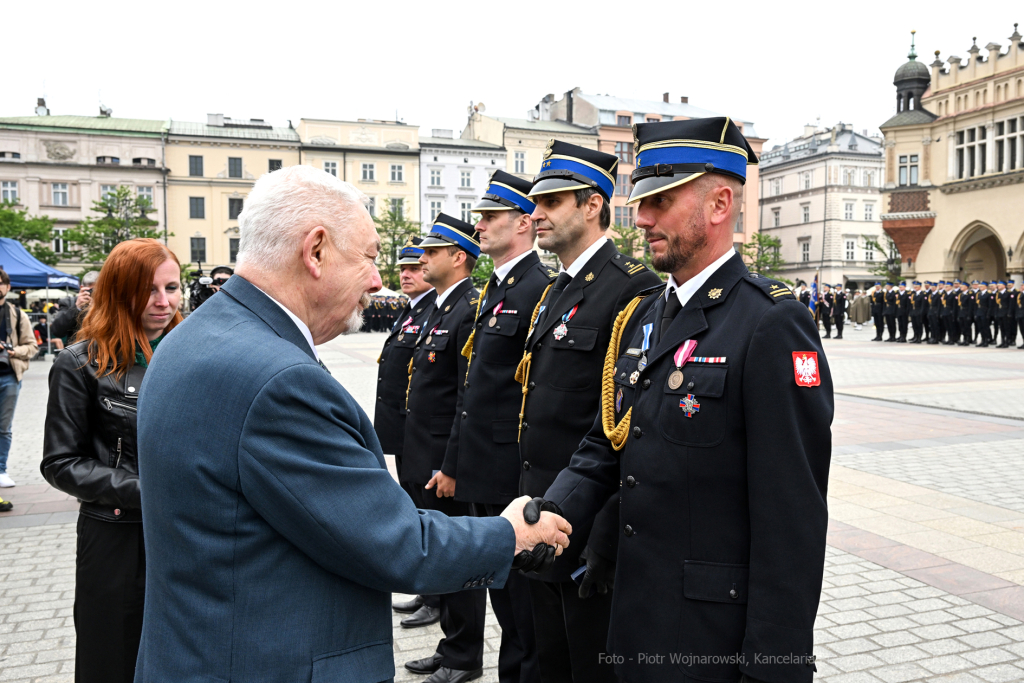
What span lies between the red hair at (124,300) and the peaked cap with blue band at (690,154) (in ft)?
6.72

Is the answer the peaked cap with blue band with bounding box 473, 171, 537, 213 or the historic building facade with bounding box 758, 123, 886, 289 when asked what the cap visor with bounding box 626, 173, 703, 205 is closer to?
the peaked cap with blue band with bounding box 473, 171, 537, 213

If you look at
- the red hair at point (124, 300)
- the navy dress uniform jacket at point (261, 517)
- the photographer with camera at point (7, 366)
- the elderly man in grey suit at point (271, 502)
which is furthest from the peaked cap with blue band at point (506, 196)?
the photographer with camera at point (7, 366)

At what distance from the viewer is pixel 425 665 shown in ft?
13.3

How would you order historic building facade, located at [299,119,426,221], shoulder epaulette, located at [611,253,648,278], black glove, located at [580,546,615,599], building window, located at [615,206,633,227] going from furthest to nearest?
building window, located at [615,206,633,227], historic building facade, located at [299,119,426,221], shoulder epaulette, located at [611,253,648,278], black glove, located at [580,546,615,599]

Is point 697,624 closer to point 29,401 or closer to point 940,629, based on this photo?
point 940,629

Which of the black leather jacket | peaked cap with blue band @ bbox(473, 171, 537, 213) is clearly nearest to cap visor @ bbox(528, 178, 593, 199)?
peaked cap with blue band @ bbox(473, 171, 537, 213)

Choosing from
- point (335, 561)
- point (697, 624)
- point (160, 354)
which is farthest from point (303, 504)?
point (697, 624)

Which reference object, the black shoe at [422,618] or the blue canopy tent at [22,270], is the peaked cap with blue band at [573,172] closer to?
the black shoe at [422,618]

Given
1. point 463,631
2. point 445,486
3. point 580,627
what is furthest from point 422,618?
point 580,627

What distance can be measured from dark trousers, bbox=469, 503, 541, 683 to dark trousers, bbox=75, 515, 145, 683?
148cm

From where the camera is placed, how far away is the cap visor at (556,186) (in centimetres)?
350

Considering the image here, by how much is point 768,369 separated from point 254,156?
5994cm

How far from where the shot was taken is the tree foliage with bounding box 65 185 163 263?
140ft

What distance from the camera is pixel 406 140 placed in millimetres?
60031
